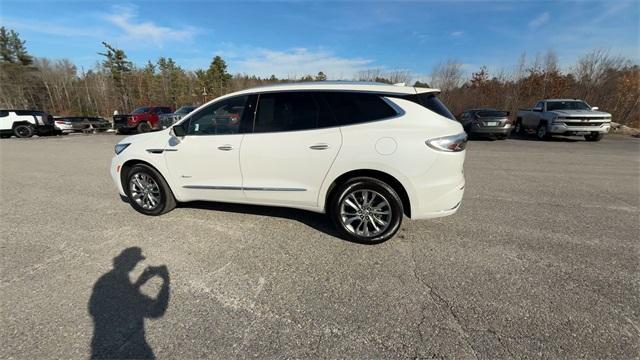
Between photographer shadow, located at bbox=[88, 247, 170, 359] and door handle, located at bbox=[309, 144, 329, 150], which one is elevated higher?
door handle, located at bbox=[309, 144, 329, 150]

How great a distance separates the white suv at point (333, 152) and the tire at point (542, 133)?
44.9ft

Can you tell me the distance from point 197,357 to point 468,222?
12.1 ft

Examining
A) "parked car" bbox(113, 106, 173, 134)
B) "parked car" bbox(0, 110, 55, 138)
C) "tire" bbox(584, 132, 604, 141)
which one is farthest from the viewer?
"parked car" bbox(113, 106, 173, 134)

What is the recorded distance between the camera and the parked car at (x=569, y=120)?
489 inches

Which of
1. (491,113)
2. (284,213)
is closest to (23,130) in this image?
(284,213)

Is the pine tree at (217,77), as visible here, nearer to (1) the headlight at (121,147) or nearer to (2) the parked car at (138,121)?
(2) the parked car at (138,121)

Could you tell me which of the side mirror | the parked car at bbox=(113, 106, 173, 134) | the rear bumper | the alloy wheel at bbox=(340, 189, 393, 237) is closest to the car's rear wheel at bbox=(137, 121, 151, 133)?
the parked car at bbox=(113, 106, 173, 134)

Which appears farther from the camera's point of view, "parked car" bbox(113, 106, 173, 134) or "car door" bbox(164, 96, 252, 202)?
"parked car" bbox(113, 106, 173, 134)

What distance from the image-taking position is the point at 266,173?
366cm

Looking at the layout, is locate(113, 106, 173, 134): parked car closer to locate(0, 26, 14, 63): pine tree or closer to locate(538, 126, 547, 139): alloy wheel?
locate(538, 126, 547, 139): alloy wheel

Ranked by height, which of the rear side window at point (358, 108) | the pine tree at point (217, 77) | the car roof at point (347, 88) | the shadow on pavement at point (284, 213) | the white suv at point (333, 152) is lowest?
the shadow on pavement at point (284, 213)

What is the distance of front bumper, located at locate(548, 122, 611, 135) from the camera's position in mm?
12414

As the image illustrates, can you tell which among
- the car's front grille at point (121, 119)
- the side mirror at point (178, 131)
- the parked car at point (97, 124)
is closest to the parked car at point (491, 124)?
the side mirror at point (178, 131)

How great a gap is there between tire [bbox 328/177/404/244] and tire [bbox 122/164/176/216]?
2557 millimetres
